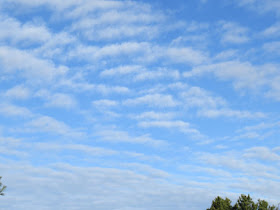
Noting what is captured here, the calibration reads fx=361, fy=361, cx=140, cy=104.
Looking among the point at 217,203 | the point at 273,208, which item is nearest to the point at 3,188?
the point at 217,203

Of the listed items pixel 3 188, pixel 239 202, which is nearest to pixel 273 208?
pixel 239 202

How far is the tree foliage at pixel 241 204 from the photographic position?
2697 inches

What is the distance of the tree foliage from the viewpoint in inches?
2697

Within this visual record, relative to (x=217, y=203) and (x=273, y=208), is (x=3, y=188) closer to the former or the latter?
(x=217, y=203)

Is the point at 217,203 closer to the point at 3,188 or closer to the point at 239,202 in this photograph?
the point at 239,202

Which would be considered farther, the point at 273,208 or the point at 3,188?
the point at 273,208

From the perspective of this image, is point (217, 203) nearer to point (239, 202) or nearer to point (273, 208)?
point (239, 202)

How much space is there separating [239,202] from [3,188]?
50488 millimetres

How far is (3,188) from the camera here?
32594mm

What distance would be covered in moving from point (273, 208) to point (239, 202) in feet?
21.4

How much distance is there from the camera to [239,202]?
7019 centimetres

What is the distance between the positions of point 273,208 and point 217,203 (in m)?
10.7

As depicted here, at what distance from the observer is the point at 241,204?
69.8 meters

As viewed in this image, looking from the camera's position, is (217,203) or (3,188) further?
(217,203)
